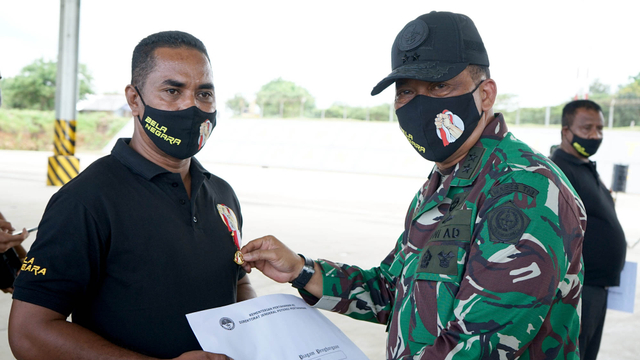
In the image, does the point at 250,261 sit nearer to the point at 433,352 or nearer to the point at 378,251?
the point at 433,352

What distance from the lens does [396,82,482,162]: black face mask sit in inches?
60.7

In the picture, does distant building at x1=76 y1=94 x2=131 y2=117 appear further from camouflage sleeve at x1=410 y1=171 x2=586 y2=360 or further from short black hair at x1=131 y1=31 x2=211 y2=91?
camouflage sleeve at x1=410 y1=171 x2=586 y2=360

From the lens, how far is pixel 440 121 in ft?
5.14

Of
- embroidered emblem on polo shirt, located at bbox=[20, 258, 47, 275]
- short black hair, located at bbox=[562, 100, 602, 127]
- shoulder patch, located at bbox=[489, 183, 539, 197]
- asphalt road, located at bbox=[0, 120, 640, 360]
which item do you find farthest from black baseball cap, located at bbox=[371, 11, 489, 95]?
asphalt road, located at bbox=[0, 120, 640, 360]

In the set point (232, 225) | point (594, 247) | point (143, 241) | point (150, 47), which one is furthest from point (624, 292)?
point (150, 47)

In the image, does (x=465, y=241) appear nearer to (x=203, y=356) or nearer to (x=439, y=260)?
(x=439, y=260)

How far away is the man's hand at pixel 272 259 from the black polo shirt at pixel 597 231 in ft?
6.77

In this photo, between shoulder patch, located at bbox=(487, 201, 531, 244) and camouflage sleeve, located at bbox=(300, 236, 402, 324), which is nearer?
shoulder patch, located at bbox=(487, 201, 531, 244)

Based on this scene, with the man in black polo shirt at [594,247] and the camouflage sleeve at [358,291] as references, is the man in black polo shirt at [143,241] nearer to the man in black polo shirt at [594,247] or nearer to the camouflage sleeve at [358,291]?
the camouflage sleeve at [358,291]

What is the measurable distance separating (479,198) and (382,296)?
0.66 m

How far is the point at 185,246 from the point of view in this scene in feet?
5.25

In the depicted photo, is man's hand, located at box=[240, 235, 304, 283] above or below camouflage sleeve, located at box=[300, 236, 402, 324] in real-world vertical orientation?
above

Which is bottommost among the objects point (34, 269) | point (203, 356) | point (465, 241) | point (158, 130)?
point (203, 356)

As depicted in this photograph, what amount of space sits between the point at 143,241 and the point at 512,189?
1023mm
